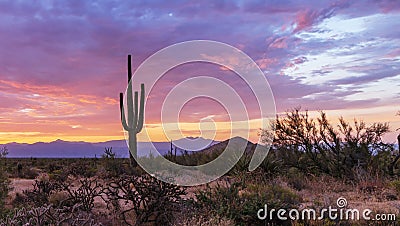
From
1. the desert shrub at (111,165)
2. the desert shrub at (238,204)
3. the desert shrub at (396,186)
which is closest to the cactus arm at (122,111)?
the desert shrub at (111,165)

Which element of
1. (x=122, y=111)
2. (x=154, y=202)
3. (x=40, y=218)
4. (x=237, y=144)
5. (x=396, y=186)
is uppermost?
(x=122, y=111)

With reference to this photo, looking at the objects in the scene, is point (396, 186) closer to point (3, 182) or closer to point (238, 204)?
point (238, 204)

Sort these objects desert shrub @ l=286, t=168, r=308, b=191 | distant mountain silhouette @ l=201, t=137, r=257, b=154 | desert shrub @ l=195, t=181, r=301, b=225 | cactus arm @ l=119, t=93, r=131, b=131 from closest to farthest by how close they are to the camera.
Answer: desert shrub @ l=195, t=181, r=301, b=225, desert shrub @ l=286, t=168, r=308, b=191, distant mountain silhouette @ l=201, t=137, r=257, b=154, cactus arm @ l=119, t=93, r=131, b=131

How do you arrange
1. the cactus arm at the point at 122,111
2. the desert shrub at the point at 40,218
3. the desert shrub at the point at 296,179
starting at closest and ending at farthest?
the desert shrub at the point at 40,218, the desert shrub at the point at 296,179, the cactus arm at the point at 122,111

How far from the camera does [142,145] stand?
21547 mm

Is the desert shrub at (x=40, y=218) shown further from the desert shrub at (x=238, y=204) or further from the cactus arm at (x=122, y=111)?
the cactus arm at (x=122, y=111)

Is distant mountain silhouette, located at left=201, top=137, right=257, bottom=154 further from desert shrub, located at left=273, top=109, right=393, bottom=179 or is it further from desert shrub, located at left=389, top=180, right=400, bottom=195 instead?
desert shrub, located at left=389, top=180, right=400, bottom=195

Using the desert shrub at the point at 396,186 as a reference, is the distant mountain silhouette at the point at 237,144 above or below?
above

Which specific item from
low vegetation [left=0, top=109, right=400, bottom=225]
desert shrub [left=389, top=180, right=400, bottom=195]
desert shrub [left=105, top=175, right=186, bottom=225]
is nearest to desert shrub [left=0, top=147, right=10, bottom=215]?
low vegetation [left=0, top=109, right=400, bottom=225]

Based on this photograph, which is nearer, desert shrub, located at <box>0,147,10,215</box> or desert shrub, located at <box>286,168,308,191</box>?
desert shrub, located at <box>0,147,10,215</box>

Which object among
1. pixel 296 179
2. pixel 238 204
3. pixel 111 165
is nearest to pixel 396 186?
pixel 296 179

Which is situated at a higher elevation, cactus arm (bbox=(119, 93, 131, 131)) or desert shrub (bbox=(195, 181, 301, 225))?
cactus arm (bbox=(119, 93, 131, 131))

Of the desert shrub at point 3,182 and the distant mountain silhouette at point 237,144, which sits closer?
the desert shrub at point 3,182

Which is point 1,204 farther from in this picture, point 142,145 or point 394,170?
point 394,170
